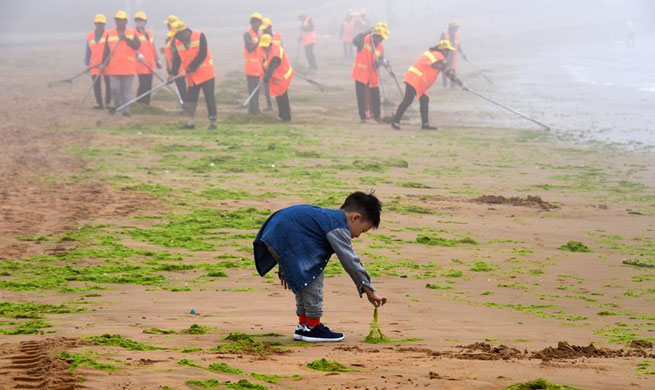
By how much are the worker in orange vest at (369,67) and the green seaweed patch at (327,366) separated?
15063 mm

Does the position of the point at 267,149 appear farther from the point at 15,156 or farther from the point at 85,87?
the point at 85,87

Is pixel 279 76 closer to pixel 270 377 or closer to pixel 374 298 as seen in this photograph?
pixel 374 298

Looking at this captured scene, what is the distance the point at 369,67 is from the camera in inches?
787

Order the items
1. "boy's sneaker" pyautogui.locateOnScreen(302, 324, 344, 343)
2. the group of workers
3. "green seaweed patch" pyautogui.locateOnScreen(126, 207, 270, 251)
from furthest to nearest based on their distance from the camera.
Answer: the group of workers < "green seaweed patch" pyautogui.locateOnScreen(126, 207, 270, 251) < "boy's sneaker" pyautogui.locateOnScreen(302, 324, 344, 343)

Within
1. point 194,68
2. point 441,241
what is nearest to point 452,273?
point 441,241

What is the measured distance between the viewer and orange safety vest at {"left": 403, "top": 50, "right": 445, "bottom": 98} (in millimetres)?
18188

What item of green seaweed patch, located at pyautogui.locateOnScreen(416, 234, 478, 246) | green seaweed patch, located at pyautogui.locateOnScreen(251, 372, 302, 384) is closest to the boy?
green seaweed patch, located at pyautogui.locateOnScreen(251, 372, 302, 384)

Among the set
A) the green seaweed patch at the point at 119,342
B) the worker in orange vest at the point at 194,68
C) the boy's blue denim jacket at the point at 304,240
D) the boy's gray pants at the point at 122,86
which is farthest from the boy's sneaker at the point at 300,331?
the boy's gray pants at the point at 122,86

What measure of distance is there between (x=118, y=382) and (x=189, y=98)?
13485 millimetres

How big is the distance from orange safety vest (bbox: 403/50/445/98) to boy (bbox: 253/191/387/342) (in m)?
12.8

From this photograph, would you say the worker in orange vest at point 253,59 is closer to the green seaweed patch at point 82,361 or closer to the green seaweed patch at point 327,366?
the green seaweed patch at point 327,366

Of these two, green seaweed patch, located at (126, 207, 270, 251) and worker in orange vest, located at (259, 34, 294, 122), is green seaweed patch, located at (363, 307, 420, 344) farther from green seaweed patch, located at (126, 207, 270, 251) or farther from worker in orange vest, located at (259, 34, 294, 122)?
worker in orange vest, located at (259, 34, 294, 122)

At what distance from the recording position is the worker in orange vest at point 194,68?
17.6 metres

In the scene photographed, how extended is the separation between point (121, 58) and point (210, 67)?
2.59 meters
